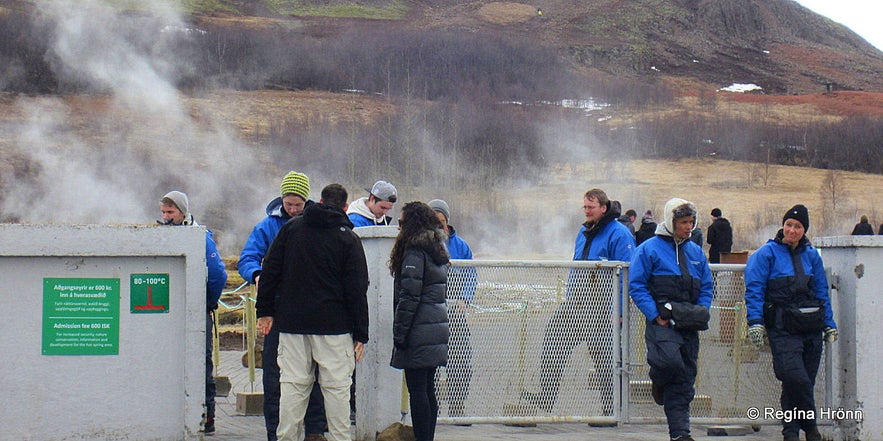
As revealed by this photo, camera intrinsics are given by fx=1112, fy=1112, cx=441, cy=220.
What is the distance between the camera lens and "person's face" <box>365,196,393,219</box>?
26.9 ft

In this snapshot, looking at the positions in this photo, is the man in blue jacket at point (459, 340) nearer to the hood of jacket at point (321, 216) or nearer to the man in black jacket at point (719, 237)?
the hood of jacket at point (321, 216)

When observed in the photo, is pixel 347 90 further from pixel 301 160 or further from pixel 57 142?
pixel 57 142

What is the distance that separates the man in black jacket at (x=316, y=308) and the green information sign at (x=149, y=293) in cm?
86

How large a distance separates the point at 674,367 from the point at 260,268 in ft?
9.23

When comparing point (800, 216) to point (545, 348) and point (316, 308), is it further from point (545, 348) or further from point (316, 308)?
point (316, 308)

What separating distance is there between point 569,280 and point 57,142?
5046 cm

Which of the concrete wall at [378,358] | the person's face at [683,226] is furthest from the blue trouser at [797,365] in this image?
the concrete wall at [378,358]

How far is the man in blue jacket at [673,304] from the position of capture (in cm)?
714

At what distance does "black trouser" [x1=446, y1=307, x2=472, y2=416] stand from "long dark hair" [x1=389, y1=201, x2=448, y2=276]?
94 cm

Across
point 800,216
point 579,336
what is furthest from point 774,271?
point 579,336

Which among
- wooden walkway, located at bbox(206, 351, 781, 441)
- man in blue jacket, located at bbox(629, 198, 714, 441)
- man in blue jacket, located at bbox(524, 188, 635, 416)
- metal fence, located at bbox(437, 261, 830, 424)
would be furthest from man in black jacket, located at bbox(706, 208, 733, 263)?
man in blue jacket, located at bbox(629, 198, 714, 441)

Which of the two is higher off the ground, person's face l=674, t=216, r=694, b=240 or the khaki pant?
person's face l=674, t=216, r=694, b=240

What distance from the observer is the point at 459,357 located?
25.4ft

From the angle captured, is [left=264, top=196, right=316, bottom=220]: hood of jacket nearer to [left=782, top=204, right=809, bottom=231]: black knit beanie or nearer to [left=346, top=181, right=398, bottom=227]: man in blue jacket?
[left=346, top=181, right=398, bottom=227]: man in blue jacket
